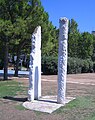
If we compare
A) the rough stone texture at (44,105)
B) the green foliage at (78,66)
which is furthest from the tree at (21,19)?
the green foliage at (78,66)

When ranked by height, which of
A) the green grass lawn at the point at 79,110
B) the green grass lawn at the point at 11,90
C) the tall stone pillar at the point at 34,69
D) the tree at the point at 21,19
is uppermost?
the tree at the point at 21,19

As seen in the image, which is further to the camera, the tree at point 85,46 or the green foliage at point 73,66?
the tree at point 85,46

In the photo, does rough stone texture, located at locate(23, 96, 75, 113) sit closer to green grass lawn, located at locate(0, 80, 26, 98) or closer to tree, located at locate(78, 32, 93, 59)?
green grass lawn, located at locate(0, 80, 26, 98)

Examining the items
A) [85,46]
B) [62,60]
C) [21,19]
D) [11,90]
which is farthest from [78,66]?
[62,60]

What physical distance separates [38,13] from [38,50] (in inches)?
427

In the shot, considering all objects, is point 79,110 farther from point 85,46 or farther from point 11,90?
point 85,46

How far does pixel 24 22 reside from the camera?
20891 millimetres

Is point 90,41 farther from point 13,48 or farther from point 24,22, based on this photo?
point 24,22

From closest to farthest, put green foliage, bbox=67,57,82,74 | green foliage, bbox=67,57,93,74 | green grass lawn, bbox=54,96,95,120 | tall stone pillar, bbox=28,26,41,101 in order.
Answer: green grass lawn, bbox=54,96,95,120
tall stone pillar, bbox=28,26,41,101
green foliage, bbox=67,57,82,74
green foliage, bbox=67,57,93,74

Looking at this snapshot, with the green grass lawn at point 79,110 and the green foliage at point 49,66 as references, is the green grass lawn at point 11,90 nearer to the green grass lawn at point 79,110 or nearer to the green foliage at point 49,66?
the green grass lawn at point 79,110

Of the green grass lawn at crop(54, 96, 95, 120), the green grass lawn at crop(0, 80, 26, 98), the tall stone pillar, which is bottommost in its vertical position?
the green grass lawn at crop(54, 96, 95, 120)

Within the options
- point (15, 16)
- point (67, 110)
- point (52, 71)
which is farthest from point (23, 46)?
point (67, 110)

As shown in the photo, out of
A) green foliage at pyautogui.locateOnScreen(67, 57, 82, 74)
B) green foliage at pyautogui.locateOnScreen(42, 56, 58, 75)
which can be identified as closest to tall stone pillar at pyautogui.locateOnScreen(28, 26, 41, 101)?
green foliage at pyautogui.locateOnScreen(42, 56, 58, 75)

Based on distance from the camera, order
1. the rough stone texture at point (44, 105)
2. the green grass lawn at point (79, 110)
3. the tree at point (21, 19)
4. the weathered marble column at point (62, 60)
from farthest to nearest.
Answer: the tree at point (21, 19) < the weathered marble column at point (62, 60) < the rough stone texture at point (44, 105) < the green grass lawn at point (79, 110)
